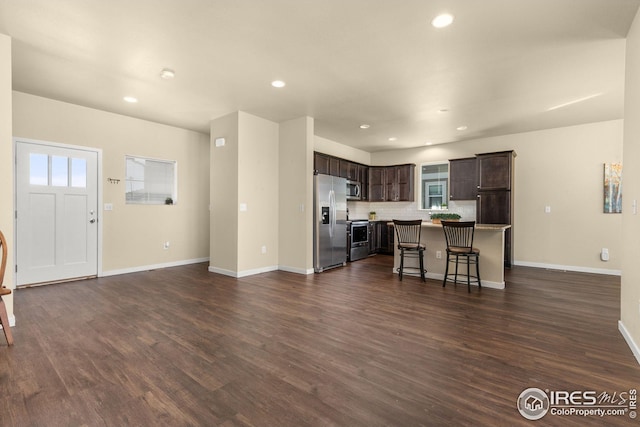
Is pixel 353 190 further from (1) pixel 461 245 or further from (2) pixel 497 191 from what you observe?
(1) pixel 461 245

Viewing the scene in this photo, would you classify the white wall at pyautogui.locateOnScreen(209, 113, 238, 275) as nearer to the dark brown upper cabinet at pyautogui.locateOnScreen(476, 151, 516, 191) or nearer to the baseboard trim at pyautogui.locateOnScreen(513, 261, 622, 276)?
the dark brown upper cabinet at pyautogui.locateOnScreen(476, 151, 516, 191)

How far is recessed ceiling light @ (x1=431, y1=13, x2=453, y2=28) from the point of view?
2518 millimetres

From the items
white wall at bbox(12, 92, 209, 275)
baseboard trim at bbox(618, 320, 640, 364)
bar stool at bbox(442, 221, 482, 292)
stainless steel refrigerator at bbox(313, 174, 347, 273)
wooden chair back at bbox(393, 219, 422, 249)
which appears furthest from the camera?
stainless steel refrigerator at bbox(313, 174, 347, 273)

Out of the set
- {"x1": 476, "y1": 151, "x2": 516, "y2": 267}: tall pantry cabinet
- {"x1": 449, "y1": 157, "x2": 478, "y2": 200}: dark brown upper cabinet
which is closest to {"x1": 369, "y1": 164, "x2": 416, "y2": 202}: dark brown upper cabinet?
{"x1": 449, "y1": 157, "x2": 478, "y2": 200}: dark brown upper cabinet

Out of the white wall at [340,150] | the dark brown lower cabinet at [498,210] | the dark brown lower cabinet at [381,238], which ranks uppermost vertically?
the white wall at [340,150]

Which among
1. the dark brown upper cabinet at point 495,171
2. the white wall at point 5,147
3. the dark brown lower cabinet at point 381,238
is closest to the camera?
the white wall at point 5,147

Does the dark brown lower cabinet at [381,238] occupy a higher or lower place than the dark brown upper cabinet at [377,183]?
lower

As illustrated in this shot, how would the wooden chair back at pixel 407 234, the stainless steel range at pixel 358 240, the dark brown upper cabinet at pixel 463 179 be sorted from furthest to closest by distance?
the stainless steel range at pixel 358 240 → the dark brown upper cabinet at pixel 463 179 → the wooden chair back at pixel 407 234

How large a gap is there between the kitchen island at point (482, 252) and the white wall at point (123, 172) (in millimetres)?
4693

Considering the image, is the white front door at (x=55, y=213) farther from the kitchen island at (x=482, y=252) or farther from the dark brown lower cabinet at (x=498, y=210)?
the dark brown lower cabinet at (x=498, y=210)

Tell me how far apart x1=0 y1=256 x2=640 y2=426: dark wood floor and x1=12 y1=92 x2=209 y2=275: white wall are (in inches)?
53.5

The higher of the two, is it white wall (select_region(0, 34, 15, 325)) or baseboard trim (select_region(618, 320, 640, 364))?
white wall (select_region(0, 34, 15, 325))

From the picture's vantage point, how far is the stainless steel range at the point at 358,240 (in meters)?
6.83

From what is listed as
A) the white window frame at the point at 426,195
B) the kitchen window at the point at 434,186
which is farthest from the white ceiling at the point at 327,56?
the kitchen window at the point at 434,186
